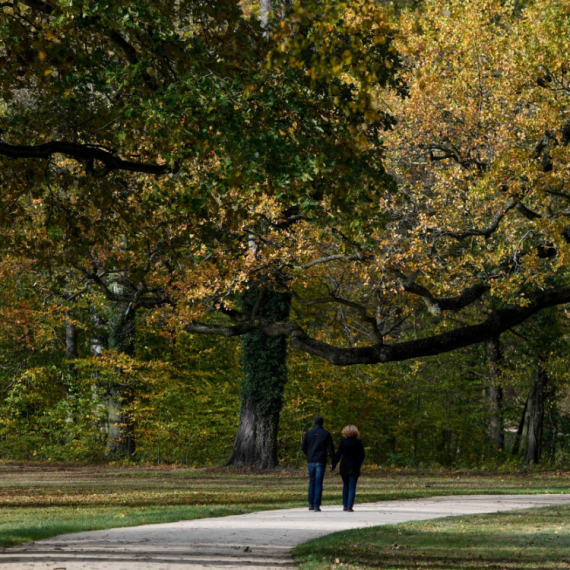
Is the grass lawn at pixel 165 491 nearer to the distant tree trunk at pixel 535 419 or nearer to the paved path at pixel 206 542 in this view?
the paved path at pixel 206 542

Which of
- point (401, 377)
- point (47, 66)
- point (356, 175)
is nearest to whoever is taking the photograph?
point (356, 175)

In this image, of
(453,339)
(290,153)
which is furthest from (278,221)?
(290,153)

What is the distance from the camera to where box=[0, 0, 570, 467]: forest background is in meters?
12.0

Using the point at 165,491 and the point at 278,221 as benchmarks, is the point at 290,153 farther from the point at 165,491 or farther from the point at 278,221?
the point at 278,221

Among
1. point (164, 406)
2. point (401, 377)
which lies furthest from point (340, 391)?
point (164, 406)

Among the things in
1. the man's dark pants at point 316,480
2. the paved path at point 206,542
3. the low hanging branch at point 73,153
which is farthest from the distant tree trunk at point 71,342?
the low hanging branch at point 73,153

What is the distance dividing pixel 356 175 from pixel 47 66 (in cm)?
496

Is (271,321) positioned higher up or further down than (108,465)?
higher up

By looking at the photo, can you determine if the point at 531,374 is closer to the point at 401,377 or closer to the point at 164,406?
the point at 401,377

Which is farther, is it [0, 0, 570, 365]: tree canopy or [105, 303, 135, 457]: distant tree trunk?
[105, 303, 135, 457]: distant tree trunk

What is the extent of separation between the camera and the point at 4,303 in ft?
95.5

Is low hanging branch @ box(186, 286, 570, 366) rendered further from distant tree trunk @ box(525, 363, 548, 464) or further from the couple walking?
distant tree trunk @ box(525, 363, 548, 464)

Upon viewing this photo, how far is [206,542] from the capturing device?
11.2 meters

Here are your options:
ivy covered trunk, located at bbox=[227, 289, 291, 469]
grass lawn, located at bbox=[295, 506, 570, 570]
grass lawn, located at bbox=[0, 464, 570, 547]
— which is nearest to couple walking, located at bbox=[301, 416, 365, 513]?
grass lawn, located at bbox=[0, 464, 570, 547]
